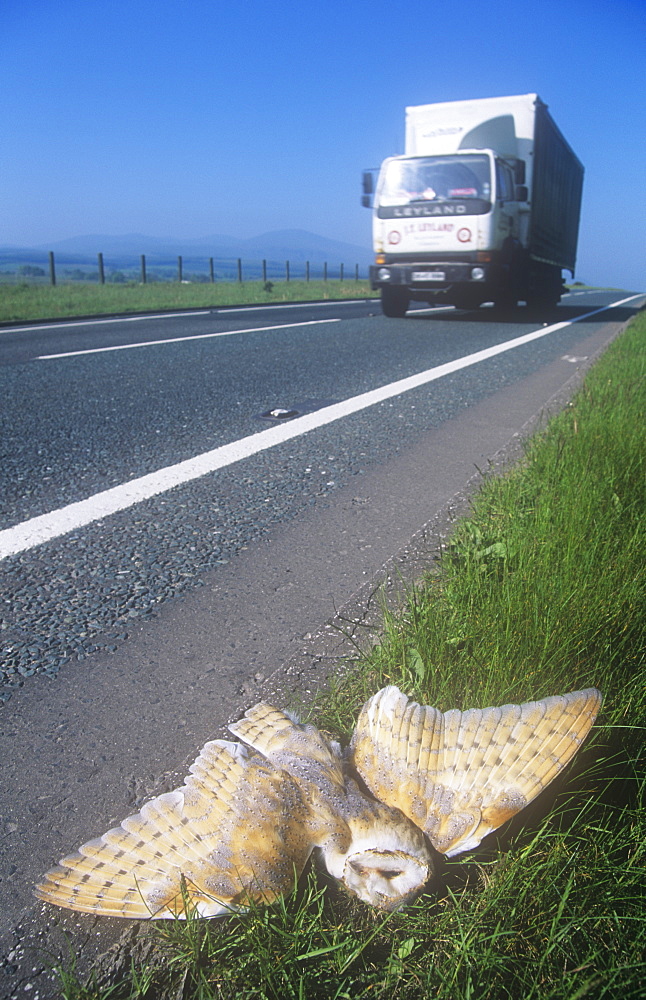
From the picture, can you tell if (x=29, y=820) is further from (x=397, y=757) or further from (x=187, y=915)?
(x=397, y=757)

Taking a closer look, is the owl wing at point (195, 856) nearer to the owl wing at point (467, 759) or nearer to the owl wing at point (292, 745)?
the owl wing at point (292, 745)

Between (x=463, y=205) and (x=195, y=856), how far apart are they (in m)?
11.9

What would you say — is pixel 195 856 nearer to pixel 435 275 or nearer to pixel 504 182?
pixel 435 275

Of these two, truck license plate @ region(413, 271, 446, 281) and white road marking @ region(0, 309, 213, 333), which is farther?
truck license plate @ region(413, 271, 446, 281)

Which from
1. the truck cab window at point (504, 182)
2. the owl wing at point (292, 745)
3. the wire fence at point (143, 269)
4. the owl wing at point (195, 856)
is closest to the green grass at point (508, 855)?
the owl wing at point (195, 856)

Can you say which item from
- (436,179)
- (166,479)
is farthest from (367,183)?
(166,479)

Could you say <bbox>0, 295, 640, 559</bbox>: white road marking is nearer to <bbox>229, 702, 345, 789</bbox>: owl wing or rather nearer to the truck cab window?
<bbox>229, 702, 345, 789</bbox>: owl wing

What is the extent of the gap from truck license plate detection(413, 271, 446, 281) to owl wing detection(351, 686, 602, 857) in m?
11.3

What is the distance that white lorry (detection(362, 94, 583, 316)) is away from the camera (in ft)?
38.4

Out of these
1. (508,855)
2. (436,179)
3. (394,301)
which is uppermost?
(436,179)

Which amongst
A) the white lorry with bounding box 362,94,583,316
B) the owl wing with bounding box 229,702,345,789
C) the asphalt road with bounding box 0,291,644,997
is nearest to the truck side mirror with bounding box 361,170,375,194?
the white lorry with bounding box 362,94,583,316

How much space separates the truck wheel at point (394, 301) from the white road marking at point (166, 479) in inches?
274

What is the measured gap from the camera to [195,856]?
1169 millimetres

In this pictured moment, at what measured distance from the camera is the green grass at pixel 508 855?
1070 mm
